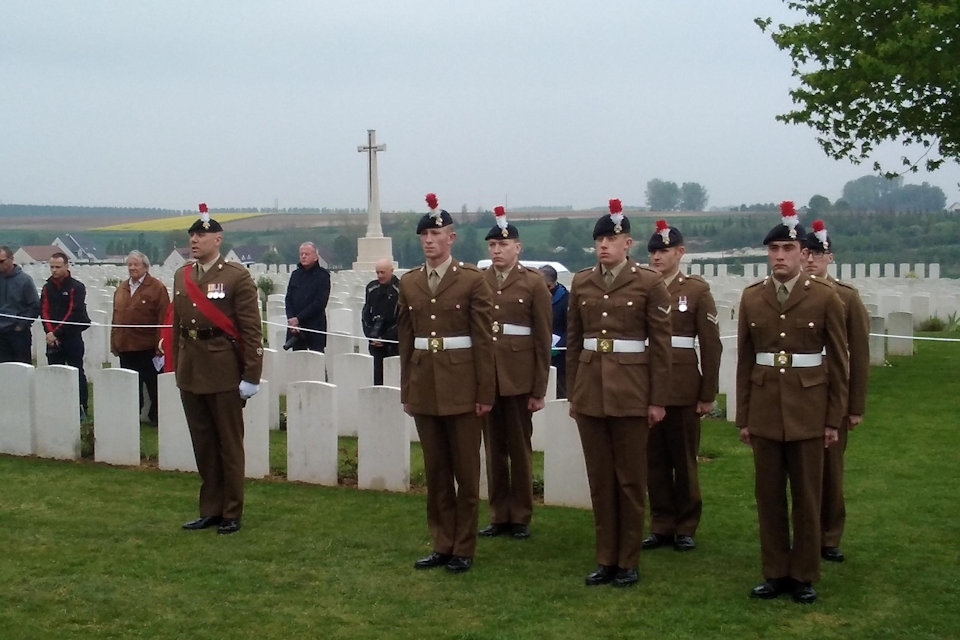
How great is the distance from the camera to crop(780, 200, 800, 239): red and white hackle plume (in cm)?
540

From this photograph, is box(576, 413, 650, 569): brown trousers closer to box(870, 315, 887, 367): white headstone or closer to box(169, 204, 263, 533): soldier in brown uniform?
box(169, 204, 263, 533): soldier in brown uniform

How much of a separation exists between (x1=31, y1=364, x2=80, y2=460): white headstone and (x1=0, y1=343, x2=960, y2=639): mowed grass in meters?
0.51

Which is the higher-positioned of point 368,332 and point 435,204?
point 435,204

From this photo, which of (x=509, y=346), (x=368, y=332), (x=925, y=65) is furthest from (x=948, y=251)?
(x=509, y=346)

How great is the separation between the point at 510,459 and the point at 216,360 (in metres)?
1.82

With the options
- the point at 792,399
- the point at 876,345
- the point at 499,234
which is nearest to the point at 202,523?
the point at 499,234

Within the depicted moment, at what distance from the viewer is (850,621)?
5.19m

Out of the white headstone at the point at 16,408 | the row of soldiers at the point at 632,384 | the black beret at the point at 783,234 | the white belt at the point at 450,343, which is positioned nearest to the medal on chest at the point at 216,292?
the row of soldiers at the point at 632,384

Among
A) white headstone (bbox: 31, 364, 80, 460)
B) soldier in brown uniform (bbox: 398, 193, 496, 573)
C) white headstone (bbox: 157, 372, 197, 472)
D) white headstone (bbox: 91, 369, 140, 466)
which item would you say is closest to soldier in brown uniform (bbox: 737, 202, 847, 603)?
soldier in brown uniform (bbox: 398, 193, 496, 573)

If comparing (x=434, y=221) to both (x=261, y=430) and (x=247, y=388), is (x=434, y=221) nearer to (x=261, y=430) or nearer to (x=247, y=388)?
(x=247, y=388)

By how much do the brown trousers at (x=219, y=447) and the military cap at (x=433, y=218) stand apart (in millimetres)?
1613

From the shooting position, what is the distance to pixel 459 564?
237 inches

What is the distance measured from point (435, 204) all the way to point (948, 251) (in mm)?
30516

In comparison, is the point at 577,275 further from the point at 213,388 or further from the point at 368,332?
the point at 368,332
